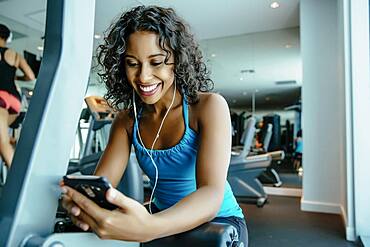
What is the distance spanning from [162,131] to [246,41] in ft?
15.6

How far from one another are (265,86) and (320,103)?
1.95m

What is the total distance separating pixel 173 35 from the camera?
0.68 m

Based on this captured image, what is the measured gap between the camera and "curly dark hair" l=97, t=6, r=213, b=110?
2.19ft

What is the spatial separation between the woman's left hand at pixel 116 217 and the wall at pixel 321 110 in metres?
3.53

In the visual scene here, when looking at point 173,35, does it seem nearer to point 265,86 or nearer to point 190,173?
point 190,173

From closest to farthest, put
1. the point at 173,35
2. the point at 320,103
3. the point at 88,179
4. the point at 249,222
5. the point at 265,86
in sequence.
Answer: the point at 88,179
the point at 173,35
the point at 249,222
the point at 320,103
the point at 265,86

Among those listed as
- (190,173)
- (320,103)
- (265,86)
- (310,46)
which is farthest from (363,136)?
(265,86)

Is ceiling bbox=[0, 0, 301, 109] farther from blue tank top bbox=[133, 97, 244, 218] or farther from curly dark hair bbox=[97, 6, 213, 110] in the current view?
blue tank top bbox=[133, 97, 244, 218]

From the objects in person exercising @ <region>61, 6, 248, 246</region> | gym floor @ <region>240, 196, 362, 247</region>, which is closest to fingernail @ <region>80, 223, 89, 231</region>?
person exercising @ <region>61, 6, 248, 246</region>

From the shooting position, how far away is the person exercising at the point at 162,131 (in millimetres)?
458

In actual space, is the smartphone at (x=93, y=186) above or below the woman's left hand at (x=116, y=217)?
above

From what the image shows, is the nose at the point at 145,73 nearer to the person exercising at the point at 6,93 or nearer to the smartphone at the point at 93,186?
the smartphone at the point at 93,186

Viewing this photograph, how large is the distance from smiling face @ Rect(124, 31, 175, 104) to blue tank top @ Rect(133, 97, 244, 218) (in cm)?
12

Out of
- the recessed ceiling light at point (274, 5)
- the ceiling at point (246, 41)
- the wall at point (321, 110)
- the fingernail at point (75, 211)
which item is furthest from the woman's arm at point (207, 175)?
the recessed ceiling light at point (274, 5)
